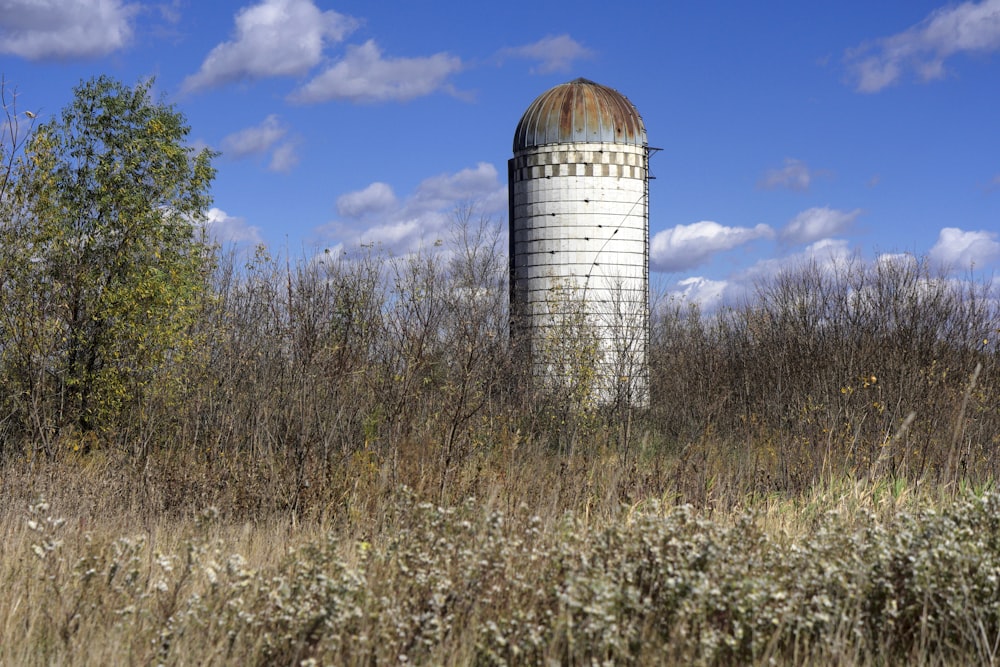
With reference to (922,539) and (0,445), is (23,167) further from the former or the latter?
(922,539)

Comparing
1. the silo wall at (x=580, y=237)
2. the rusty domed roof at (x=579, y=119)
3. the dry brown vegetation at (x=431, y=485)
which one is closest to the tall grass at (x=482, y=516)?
the dry brown vegetation at (x=431, y=485)

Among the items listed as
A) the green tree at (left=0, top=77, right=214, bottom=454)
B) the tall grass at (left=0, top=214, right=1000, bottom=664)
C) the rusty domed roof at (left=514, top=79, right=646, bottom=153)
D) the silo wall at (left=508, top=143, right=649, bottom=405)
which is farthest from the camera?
the rusty domed roof at (left=514, top=79, right=646, bottom=153)

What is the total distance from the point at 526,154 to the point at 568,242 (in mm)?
2299

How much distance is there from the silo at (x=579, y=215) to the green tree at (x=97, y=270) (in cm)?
800

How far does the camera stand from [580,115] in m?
21.7

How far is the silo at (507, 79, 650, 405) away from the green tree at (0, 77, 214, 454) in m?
8.00

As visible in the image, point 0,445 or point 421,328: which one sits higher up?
point 421,328

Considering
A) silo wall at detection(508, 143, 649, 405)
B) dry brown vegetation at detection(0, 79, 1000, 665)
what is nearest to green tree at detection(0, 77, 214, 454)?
dry brown vegetation at detection(0, 79, 1000, 665)

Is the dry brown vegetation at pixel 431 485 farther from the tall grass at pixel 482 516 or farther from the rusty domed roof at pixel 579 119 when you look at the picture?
the rusty domed roof at pixel 579 119

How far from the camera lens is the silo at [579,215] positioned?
20984mm

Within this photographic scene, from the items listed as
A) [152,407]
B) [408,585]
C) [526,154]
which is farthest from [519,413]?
[526,154]

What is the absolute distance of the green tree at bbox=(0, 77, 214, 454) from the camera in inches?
465

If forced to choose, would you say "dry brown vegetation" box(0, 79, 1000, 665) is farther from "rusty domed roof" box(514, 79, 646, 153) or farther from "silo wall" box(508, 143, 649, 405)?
"rusty domed roof" box(514, 79, 646, 153)

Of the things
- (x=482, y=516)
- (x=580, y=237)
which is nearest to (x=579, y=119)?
(x=580, y=237)
